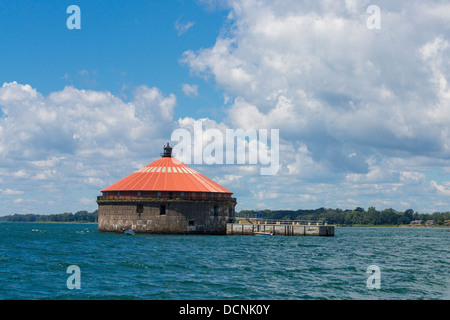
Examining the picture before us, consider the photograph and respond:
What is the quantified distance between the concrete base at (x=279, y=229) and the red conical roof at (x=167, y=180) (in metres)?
7.01

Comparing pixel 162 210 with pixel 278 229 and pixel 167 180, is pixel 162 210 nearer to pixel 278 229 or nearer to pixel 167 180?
pixel 167 180

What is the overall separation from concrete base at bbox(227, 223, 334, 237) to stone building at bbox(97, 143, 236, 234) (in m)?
1.96

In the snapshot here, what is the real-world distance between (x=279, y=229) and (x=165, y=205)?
18774 mm

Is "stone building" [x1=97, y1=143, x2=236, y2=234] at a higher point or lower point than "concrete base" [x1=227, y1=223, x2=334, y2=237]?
higher

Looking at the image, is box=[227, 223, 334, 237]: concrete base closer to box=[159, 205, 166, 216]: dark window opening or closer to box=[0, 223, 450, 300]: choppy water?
box=[159, 205, 166, 216]: dark window opening

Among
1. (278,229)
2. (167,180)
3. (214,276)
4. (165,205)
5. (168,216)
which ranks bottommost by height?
(214,276)

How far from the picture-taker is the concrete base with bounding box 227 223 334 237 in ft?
256

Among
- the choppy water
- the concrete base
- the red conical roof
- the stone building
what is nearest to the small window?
the stone building

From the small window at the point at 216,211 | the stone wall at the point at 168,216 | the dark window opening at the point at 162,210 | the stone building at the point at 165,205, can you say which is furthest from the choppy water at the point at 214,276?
the small window at the point at 216,211

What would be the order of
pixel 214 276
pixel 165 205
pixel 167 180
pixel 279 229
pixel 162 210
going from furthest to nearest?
pixel 279 229, pixel 167 180, pixel 162 210, pixel 165 205, pixel 214 276

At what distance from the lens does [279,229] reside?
78.8 metres

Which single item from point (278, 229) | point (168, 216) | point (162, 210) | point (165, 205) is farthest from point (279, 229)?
point (162, 210)
